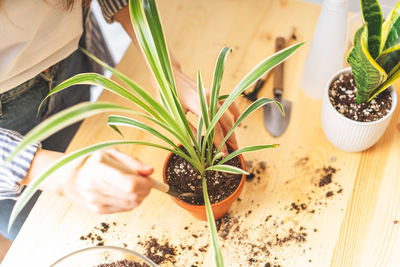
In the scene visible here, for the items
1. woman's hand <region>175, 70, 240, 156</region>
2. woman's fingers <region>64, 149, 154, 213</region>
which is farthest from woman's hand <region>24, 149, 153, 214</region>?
woman's hand <region>175, 70, 240, 156</region>

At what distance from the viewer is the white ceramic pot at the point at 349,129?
0.77 m

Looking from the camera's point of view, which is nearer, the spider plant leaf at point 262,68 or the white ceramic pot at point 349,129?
the spider plant leaf at point 262,68

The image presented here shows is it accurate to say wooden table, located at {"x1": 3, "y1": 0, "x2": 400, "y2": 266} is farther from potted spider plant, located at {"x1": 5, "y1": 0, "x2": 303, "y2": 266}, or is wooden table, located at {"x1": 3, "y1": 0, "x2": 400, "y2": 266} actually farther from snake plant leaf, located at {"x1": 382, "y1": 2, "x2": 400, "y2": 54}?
snake plant leaf, located at {"x1": 382, "y1": 2, "x2": 400, "y2": 54}

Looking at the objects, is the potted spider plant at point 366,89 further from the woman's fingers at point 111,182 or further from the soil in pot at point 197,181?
the woman's fingers at point 111,182

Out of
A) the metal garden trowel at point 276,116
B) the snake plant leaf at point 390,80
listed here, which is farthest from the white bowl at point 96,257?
the snake plant leaf at point 390,80

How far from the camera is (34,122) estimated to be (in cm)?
102

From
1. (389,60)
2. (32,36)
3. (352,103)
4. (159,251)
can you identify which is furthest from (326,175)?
(32,36)

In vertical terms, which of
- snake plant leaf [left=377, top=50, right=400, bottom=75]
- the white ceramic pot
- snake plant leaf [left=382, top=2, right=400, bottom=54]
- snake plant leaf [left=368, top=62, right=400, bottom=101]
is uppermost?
snake plant leaf [left=382, top=2, right=400, bottom=54]

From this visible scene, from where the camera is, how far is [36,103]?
98 cm

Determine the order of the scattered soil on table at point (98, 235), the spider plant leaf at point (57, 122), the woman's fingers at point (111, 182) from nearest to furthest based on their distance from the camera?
the spider plant leaf at point (57, 122) < the woman's fingers at point (111, 182) < the scattered soil on table at point (98, 235)

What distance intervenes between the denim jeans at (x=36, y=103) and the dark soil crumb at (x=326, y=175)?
64 centimetres

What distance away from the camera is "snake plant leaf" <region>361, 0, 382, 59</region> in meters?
0.69

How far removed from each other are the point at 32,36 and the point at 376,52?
691 millimetres

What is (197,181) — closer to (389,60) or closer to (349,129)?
(349,129)
